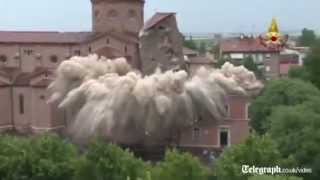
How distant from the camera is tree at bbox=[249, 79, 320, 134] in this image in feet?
104

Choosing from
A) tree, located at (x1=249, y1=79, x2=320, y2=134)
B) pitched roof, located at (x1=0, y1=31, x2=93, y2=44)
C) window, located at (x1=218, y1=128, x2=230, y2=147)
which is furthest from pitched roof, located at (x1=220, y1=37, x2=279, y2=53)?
tree, located at (x1=249, y1=79, x2=320, y2=134)

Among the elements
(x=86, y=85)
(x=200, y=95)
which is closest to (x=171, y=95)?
(x=200, y=95)

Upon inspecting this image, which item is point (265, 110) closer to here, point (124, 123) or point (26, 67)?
point (124, 123)

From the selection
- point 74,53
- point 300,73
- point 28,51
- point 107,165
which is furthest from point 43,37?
point 107,165

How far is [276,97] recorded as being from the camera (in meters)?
32.8

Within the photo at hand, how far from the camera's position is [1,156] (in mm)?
22688

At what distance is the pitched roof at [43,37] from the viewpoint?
127 feet

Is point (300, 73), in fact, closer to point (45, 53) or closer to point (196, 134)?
point (196, 134)

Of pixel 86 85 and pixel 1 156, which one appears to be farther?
pixel 86 85

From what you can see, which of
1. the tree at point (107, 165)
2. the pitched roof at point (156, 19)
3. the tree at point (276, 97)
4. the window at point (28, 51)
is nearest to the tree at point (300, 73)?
the tree at point (276, 97)

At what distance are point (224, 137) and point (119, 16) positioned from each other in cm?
881

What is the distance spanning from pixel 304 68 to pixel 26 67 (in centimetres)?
1423

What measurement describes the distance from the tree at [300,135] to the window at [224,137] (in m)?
8.86

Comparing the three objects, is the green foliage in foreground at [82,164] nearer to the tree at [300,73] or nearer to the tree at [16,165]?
the tree at [16,165]
